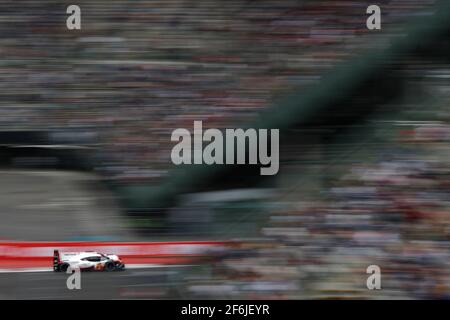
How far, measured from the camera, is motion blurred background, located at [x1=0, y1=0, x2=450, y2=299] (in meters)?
4.03

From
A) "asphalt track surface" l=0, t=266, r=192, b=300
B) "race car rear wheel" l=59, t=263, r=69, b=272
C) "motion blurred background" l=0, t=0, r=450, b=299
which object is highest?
"motion blurred background" l=0, t=0, r=450, b=299

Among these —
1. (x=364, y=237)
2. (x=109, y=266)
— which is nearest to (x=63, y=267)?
(x=109, y=266)

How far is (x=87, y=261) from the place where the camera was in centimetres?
405

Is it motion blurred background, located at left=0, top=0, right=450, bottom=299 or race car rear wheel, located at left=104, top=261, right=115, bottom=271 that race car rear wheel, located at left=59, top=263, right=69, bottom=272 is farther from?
race car rear wheel, located at left=104, top=261, right=115, bottom=271

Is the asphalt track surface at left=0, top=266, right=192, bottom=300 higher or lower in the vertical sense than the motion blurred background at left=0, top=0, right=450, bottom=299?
lower

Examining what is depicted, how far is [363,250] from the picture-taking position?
4.06m

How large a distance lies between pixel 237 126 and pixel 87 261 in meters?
1.25

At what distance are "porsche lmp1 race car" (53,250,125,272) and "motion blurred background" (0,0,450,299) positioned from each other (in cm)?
6

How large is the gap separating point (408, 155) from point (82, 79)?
7.19ft

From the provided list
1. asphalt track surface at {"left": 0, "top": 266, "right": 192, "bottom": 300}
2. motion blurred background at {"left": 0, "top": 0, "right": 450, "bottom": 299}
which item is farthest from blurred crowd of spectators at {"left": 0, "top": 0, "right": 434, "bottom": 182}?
asphalt track surface at {"left": 0, "top": 266, "right": 192, "bottom": 300}

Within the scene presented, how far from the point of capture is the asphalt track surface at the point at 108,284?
156 inches

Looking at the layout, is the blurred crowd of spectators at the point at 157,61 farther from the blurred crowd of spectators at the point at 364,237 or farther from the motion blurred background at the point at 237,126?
the blurred crowd of spectators at the point at 364,237

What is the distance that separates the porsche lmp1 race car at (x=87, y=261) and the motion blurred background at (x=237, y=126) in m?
0.06
